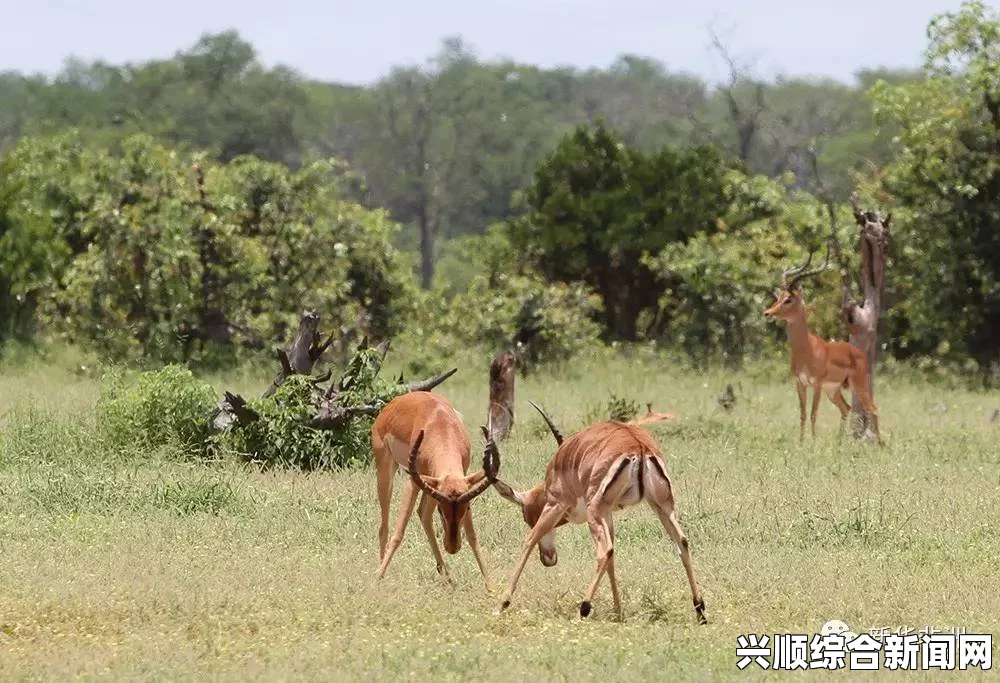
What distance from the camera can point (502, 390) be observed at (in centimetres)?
1383

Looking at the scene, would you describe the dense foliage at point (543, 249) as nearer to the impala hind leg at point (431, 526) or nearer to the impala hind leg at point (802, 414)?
the impala hind leg at point (802, 414)

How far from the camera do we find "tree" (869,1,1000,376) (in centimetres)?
2108

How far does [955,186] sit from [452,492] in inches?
581

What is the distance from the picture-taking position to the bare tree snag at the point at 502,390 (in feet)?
43.3

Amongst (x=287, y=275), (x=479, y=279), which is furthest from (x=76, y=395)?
(x=479, y=279)

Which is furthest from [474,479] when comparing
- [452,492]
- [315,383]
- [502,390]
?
[502,390]

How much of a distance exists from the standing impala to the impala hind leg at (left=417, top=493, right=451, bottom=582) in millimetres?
6446

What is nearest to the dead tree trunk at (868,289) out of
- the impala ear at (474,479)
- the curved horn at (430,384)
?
the curved horn at (430,384)

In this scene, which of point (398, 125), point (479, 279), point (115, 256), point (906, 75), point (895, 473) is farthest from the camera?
point (906, 75)

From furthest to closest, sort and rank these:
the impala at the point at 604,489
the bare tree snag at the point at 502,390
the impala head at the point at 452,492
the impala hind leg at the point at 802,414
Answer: the impala hind leg at the point at 802,414
the bare tree snag at the point at 502,390
the impala head at the point at 452,492
the impala at the point at 604,489

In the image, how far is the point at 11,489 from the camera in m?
10.8

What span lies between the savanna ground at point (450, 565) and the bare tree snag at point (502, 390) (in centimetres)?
26

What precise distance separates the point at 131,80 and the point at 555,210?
119ft

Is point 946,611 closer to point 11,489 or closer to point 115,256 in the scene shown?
point 11,489
